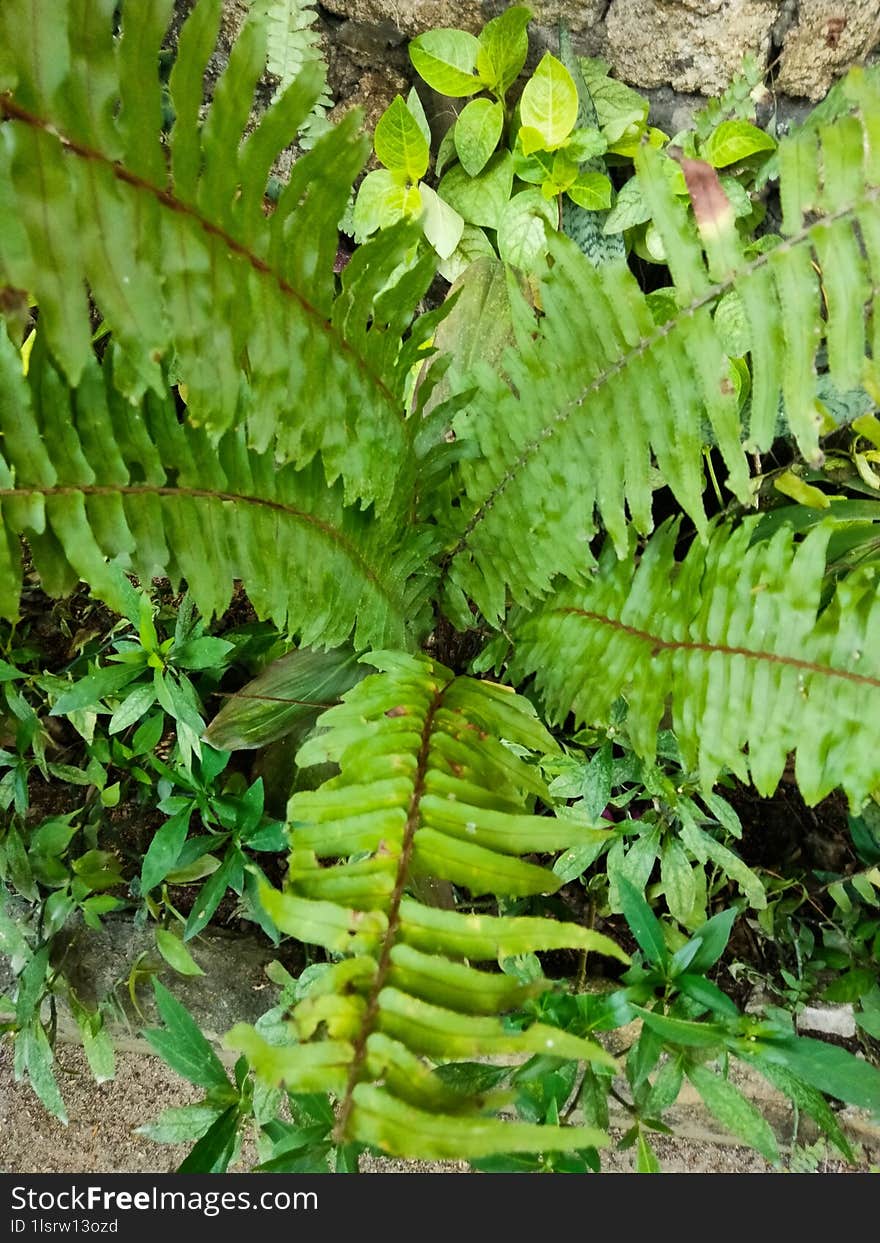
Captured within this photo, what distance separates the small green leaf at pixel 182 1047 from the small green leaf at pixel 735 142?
1748 mm

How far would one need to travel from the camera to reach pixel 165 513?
98 cm

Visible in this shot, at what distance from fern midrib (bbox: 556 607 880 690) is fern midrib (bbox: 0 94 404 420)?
0.47 metres

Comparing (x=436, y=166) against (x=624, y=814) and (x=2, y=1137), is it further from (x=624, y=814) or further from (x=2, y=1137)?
(x=2, y=1137)

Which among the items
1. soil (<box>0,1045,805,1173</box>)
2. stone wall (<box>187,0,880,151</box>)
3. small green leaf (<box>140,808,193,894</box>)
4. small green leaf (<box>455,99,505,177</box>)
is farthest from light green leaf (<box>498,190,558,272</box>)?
soil (<box>0,1045,805,1173</box>)

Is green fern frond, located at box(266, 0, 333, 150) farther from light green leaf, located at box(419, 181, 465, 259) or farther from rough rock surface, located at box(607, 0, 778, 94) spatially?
rough rock surface, located at box(607, 0, 778, 94)

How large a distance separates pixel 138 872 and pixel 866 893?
1.34 metres

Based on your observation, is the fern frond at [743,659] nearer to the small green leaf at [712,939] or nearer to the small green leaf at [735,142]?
the small green leaf at [712,939]

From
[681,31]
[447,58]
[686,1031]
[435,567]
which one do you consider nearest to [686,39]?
[681,31]

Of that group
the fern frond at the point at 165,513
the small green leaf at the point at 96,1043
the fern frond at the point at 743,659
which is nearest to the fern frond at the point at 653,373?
the fern frond at the point at 743,659

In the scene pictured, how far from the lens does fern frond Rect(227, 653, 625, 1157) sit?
0.62m

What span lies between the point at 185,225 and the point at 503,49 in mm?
1126

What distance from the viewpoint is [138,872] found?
1571mm

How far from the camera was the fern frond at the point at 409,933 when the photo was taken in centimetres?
62
